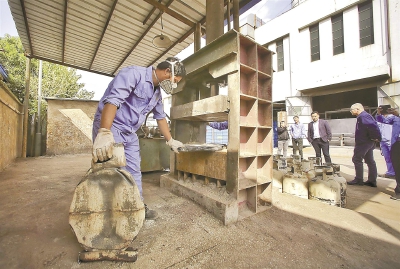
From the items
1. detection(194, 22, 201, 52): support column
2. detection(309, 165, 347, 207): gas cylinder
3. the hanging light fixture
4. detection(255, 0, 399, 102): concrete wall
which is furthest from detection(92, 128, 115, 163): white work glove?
detection(255, 0, 399, 102): concrete wall

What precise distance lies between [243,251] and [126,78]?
199 centimetres

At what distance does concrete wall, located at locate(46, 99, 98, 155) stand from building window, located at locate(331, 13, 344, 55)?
1396cm

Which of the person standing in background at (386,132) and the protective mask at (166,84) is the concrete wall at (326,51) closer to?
the person standing in background at (386,132)

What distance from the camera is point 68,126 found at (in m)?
8.31

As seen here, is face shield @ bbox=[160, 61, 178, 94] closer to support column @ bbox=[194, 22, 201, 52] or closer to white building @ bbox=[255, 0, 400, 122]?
support column @ bbox=[194, 22, 201, 52]

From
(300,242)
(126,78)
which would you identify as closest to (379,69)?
(300,242)

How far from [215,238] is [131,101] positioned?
169 cm

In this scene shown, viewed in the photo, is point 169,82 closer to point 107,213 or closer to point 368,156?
point 107,213

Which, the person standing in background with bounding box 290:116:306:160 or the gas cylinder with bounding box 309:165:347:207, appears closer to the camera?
the gas cylinder with bounding box 309:165:347:207

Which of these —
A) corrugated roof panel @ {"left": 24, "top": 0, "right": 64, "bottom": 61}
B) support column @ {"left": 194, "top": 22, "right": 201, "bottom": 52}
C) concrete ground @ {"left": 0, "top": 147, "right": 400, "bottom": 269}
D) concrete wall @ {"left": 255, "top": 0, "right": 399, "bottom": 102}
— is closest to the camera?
concrete ground @ {"left": 0, "top": 147, "right": 400, "bottom": 269}

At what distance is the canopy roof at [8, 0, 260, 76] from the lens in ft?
14.5

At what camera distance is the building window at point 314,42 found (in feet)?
37.1

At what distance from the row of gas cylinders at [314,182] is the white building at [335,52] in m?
8.81

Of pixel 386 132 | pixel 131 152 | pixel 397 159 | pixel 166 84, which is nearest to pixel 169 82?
pixel 166 84
